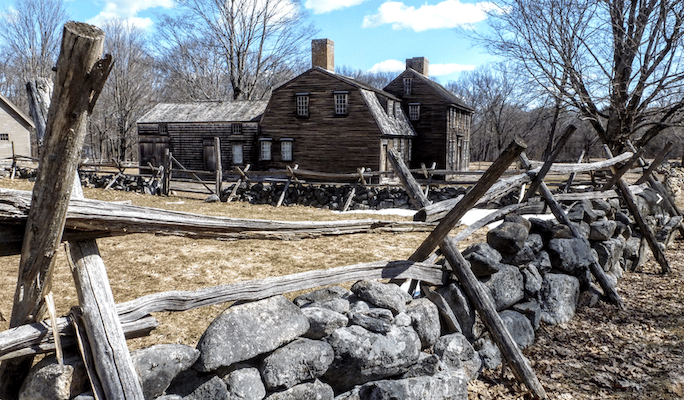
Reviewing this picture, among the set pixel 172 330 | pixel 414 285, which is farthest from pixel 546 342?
pixel 172 330

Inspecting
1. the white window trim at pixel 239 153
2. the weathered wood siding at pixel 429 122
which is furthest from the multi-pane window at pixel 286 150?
the weathered wood siding at pixel 429 122

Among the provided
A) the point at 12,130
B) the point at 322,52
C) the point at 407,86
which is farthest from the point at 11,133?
the point at 407,86

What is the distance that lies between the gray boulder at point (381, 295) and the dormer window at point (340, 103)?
1954 cm

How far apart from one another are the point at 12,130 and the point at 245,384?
124 feet

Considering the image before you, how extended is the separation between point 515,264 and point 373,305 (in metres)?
2.31

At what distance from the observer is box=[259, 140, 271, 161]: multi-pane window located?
24938 mm

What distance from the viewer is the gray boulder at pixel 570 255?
6062 millimetres

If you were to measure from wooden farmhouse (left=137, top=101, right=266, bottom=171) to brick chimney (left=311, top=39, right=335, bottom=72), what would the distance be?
4198 mm

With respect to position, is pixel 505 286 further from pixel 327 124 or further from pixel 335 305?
pixel 327 124

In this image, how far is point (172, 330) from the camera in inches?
202

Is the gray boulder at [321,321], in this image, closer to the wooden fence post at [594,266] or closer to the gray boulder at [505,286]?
the gray boulder at [505,286]

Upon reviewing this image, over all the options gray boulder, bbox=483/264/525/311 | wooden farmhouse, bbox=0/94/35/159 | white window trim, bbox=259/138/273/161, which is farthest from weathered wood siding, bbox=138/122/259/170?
gray boulder, bbox=483/264/525/311

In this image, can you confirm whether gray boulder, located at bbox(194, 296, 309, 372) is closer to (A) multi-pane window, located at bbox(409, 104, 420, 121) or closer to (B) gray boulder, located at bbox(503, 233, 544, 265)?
(B) gray boulder, located at bbox(503, 233, 544, 265)

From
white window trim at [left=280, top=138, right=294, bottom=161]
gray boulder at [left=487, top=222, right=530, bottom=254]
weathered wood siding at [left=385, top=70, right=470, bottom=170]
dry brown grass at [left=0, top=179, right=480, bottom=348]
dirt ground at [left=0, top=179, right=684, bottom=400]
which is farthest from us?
weathered wood siding at [left=385, top=70, right=470, bottom=170]
